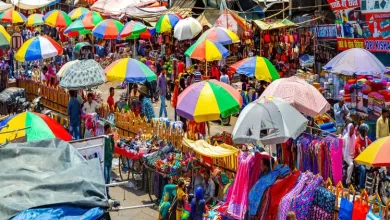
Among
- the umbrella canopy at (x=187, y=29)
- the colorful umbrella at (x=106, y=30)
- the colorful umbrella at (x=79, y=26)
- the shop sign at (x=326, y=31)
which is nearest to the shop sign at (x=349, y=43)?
the shop sign at (x=326, y=31)

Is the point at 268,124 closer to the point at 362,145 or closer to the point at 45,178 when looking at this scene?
the point at 362,145

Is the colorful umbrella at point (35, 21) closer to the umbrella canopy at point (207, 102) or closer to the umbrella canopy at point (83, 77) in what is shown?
the umbrella canopy at point (83, 77)

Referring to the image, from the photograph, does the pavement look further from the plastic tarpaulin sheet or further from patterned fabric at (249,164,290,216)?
the plastic tarpaulin sheet

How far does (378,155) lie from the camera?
898cm

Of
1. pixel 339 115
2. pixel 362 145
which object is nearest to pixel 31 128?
pixel 362 145

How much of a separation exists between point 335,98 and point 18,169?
1182 centimetres

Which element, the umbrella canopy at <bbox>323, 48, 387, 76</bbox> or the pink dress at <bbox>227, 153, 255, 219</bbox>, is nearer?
the pink dress at <bbox>227, 153, 255, 219</bbox>

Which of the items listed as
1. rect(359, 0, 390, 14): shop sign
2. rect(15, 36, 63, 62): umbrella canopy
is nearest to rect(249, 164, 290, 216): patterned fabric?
rect(359, 0, 390, 14): shop sign

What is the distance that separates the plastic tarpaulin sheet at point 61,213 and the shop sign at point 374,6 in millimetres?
13929

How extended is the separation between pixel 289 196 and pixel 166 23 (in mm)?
16057

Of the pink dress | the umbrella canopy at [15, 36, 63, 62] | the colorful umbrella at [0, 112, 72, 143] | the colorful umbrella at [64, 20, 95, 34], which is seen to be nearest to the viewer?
the pink dress

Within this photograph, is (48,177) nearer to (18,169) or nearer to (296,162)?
(18,169)

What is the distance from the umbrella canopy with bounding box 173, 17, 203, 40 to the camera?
74.1 ft

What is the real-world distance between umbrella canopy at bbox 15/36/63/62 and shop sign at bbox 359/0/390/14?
31.8 ft
